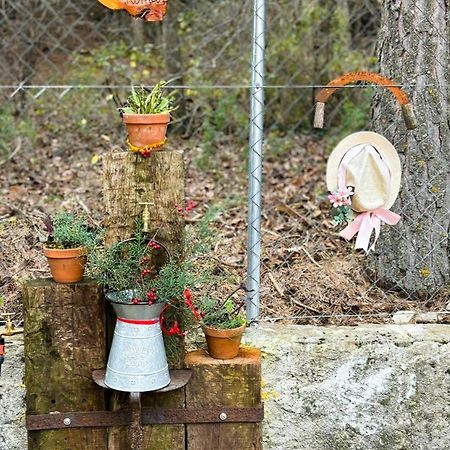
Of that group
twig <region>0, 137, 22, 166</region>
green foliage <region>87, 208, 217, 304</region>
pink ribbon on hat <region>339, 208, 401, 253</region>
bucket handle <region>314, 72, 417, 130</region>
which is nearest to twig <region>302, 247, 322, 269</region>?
pink ribbon on hat <region>339, 208, 401, 253</region>

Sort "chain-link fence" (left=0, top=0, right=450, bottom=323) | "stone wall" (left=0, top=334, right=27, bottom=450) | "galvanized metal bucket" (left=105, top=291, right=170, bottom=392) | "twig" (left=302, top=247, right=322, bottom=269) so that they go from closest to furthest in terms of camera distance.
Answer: "galvanized metal bucket" (left=105, top=291, right=170, bottom=392) < "stone wall" (left=0, top=334, right=27, bottom=450) < "twig" (left=302, top=247, right=322, bottom=269) < "chain-link fence" (left=0, top=0, right=450, bottom=323)

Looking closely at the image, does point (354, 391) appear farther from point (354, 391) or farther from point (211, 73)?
point (211, 73)

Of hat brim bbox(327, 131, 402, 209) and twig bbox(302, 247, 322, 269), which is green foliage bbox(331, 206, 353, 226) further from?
twig bbox(302, 247, 322, 269)

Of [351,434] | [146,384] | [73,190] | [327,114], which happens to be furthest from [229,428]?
[327,114]

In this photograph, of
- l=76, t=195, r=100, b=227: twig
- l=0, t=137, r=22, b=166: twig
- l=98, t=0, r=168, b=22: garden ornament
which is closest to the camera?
l=98, t=0, r=168, b=22: garden ornament

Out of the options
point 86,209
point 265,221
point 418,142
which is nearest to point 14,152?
point 86,209

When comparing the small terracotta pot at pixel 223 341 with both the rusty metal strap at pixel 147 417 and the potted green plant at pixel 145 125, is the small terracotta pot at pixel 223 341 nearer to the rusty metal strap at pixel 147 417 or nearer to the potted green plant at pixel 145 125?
the rusty metal strap at pixel 147 417

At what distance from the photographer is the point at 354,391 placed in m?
3.44

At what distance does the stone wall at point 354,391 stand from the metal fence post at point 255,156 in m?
0.18

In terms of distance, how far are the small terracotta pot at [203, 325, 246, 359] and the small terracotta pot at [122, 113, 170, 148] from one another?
0.69 m

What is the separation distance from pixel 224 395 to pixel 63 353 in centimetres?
58

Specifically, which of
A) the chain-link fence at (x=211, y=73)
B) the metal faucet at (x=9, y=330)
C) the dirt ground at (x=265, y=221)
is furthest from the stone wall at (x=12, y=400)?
the chain-link fence at (x=211, y=73)

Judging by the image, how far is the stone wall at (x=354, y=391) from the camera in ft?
11.2

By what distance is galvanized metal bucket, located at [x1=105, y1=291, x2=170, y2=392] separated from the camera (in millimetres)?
2795
